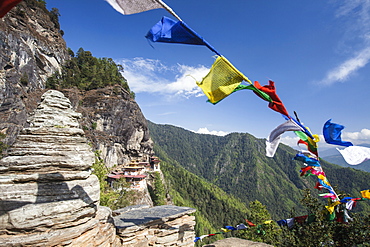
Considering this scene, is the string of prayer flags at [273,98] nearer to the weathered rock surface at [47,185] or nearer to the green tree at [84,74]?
the weathered rock surface at [47,185]

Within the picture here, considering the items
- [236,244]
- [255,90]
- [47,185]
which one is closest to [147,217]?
[47,185]

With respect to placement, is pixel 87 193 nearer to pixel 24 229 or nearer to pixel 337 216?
pixel 24 229

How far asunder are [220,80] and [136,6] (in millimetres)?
2065

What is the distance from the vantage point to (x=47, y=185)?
4684mm

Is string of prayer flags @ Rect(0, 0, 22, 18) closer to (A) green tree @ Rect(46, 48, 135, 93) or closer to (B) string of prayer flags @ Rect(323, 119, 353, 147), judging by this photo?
(B) string of prayer flags @ Rect(323, 119, 353, 147)

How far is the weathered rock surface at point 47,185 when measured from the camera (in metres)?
4.16

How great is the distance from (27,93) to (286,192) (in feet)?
629

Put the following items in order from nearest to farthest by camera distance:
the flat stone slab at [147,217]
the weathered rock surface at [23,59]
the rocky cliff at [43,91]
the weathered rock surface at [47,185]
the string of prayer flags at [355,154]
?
the string of prayer flags at [355,154], the weathered rock surface at [47,185], the flat stone slab at [147,217], the weathered rock surface at [23,59], the rocky cliff at [43,91]

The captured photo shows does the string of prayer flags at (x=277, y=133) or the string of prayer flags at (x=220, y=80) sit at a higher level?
the string of prayer flags at (x=220, y=80)

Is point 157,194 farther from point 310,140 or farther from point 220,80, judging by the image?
point 220,80

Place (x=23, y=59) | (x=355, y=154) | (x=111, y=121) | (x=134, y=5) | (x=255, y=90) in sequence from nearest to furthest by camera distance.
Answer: (x=134, y=5) → (x=355, y=154) → (x=255, y=90) → (x=23, y=59) → (x=111, y=121)

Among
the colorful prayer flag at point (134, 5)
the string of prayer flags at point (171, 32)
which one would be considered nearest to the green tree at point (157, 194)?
the string of prayer flags at point (171, 32)

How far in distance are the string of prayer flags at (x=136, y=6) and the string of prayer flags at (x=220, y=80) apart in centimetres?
136

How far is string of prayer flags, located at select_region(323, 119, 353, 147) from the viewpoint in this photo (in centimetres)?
450
